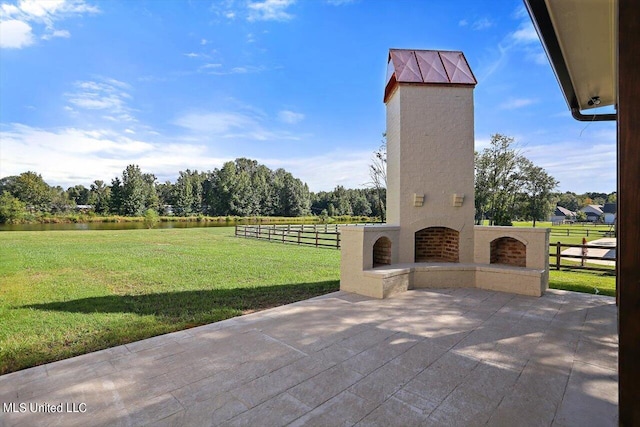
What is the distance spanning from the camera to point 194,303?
4.59 metres

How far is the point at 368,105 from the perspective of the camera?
492 inches

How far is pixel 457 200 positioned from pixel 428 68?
2.78m

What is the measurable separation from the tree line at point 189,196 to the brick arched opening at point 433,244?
31001 mm

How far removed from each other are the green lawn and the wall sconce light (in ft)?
8.78

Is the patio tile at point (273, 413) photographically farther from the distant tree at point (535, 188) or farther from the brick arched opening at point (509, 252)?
the distant tree at point (535, 188)

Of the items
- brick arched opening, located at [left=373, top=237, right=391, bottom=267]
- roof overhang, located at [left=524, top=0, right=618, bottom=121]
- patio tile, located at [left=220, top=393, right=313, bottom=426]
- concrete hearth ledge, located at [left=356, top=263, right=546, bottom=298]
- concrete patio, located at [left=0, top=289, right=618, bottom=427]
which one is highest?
roof overhang, located at [left=524, top=0, right=618, bottom=121]

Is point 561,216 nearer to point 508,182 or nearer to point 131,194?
point 508,182

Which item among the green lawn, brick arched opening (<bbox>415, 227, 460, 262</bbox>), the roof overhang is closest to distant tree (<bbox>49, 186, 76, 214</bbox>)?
the green lawn

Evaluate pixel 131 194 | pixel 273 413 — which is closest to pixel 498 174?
pixel 273 413

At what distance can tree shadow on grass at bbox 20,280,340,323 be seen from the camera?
4.11 m

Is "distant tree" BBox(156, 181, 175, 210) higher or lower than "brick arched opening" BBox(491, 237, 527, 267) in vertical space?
higher

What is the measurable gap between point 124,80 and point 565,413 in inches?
842

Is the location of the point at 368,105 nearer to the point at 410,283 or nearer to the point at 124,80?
the point at 410,283

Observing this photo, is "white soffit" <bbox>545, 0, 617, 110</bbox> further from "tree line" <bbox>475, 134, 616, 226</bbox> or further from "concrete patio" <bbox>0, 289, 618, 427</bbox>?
"tree line" <bbox>475, 134, 616, 226</bbox>
